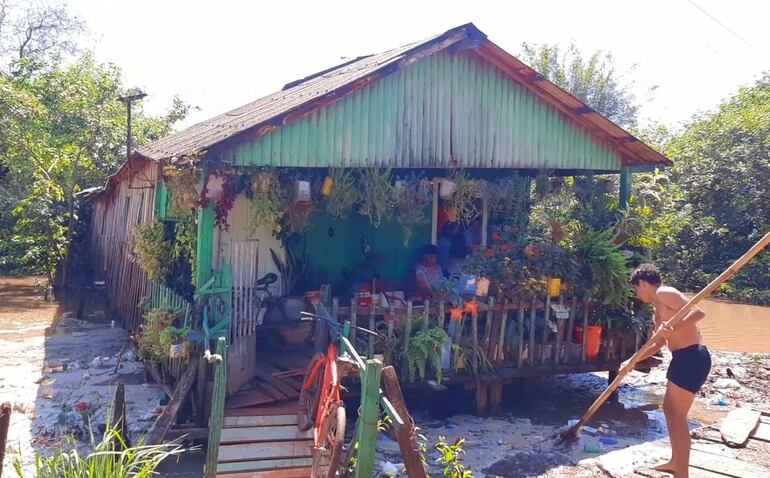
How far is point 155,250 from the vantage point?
9.26 metres

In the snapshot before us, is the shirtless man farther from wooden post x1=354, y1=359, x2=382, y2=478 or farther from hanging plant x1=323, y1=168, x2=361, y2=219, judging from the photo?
hanging plant x1=323, y1=168, x2=361, y2=219

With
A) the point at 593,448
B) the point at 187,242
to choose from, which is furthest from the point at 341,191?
the point at 593,448

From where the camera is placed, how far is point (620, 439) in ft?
27.0

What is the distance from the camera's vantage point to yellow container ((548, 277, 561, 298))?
8.81m

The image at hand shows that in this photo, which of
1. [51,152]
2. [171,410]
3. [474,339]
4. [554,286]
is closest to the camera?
[171,410]

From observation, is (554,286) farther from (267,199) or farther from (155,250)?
(155,250)

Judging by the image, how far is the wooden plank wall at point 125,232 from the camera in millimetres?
10969

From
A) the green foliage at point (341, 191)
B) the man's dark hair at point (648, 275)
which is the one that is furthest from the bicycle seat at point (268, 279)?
the man's dark hair at point (648, 275)

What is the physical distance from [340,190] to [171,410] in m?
3.61

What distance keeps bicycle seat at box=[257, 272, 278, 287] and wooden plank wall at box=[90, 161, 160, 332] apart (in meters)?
2.07

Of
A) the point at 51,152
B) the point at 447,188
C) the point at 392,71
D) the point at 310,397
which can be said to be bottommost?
the point at 310,397

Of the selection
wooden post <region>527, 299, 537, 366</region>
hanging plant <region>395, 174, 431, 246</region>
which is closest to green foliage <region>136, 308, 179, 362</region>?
hanging plant <region>395, 174, 431, 246</region>

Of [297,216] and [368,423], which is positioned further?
[297,216]

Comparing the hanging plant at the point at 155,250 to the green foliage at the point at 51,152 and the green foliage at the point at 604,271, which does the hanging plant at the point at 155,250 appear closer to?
the green foliage at the point at 604,271
